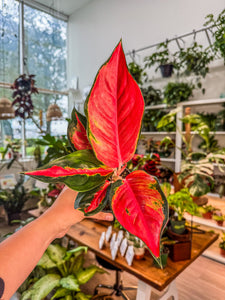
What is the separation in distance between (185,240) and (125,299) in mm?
903

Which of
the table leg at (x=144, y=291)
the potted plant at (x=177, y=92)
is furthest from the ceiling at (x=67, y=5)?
the table leg at (x=144, y=291)

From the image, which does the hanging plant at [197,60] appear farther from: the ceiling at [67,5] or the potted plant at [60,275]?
the ceiling at [67,5]

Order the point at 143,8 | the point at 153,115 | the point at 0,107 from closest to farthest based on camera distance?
the point at 0,107
the point at 153,115
the point at 143,8

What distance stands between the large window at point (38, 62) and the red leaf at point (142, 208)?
Result: 356cm

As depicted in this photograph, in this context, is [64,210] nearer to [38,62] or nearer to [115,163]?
[115,163]

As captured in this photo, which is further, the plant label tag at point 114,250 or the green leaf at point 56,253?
the green leaf at point 56,253

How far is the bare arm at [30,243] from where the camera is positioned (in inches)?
A: 12.6

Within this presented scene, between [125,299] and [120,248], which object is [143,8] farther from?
[125,299]

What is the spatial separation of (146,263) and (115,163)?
112cm

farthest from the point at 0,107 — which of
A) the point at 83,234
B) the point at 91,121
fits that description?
the point at 91,121

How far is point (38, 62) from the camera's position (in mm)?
4578

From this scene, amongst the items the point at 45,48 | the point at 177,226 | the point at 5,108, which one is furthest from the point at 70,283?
the point at 45,48

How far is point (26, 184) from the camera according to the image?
13.3 ft

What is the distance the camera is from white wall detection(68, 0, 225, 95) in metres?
3.10
